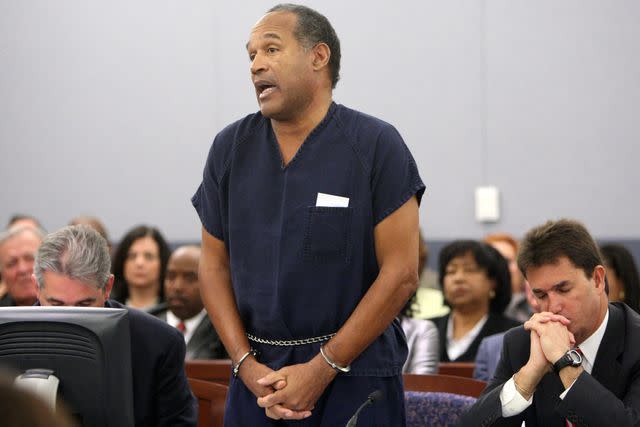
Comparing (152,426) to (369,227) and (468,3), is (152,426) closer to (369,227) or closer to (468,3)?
(369,227)

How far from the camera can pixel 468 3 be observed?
23.1 ft

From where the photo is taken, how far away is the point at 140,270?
5.48 m

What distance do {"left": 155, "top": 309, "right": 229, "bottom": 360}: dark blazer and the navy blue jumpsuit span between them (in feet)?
7.21

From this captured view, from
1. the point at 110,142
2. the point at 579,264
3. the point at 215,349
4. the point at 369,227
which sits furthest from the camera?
the point at 110,142

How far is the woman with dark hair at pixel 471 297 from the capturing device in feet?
14.6

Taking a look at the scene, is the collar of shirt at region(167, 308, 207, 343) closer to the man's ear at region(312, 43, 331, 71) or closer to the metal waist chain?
the metal waist chain

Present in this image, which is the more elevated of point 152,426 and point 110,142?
point 110,142

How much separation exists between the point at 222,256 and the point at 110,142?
5.41 meters

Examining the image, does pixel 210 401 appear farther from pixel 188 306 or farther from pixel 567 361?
pixel 188 306

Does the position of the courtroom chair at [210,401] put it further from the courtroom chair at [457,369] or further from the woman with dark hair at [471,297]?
the woman with dark hair at [471,297]

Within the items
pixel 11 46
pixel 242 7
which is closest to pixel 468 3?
pixel 242 7

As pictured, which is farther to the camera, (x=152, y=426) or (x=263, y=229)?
(x=152, y=426)

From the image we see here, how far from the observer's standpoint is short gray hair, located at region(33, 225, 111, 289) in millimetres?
2350

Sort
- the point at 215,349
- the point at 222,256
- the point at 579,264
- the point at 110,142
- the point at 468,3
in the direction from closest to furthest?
the point at 222,256, the point at 579,264, the point at 215,349, the point at 468,3, the point at 110,142
